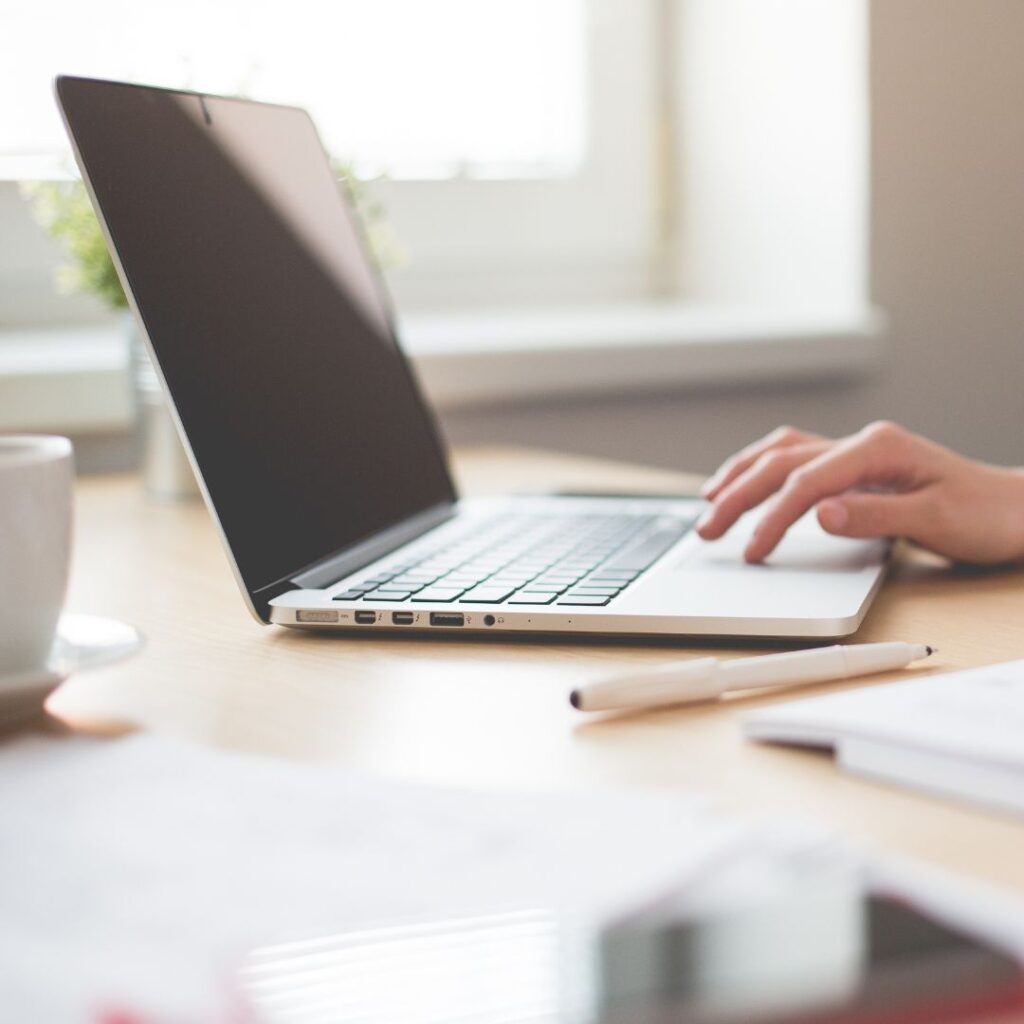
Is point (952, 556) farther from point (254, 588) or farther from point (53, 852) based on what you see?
point (53, 852)

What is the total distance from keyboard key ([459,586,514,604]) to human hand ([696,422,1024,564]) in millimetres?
146

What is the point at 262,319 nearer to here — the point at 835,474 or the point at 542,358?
the point at 835,474

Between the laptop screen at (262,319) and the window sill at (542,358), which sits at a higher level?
the laptop screen at (262,319)

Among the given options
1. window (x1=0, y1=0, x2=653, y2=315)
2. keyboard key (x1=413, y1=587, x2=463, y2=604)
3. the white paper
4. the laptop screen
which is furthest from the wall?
the white paper

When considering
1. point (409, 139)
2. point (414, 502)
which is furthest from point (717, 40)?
point (414, 502)

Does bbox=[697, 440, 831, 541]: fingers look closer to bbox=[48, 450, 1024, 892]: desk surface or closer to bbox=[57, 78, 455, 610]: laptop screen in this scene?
bbox=[48, 450, 1024, 892]: desk surface

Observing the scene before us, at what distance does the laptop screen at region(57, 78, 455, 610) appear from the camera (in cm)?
72

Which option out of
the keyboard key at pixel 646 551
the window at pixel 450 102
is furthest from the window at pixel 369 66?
the keyboard key at pixel 646 551

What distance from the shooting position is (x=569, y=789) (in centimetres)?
47

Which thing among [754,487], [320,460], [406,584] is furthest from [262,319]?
[754,487]

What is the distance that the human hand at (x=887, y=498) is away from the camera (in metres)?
0.78

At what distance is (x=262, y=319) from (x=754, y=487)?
0.97 feet

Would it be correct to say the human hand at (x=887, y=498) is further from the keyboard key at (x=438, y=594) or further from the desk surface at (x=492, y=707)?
the keyboard key at (x=438, y=594)

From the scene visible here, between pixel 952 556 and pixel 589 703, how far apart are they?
1.24ft
